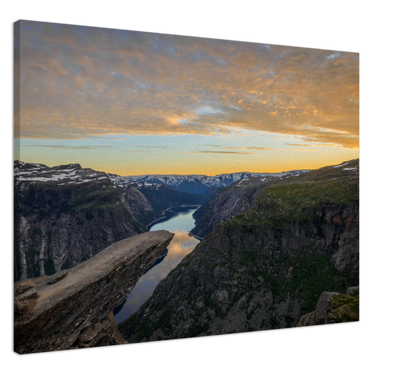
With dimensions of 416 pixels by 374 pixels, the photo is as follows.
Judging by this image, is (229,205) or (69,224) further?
(229,205)

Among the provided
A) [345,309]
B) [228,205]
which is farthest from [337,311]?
[228,205]

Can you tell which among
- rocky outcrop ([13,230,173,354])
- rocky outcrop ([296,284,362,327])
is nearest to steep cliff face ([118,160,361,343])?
rocky outcrop ([296,284,362,327])

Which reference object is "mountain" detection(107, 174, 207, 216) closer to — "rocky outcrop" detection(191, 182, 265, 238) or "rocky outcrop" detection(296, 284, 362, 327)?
"rocky outcrop" detection(191, 182, 265, 238)

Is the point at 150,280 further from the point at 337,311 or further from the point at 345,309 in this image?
the point at 345,309

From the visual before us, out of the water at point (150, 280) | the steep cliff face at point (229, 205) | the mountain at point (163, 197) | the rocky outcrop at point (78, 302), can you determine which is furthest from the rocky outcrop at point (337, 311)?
the mountain at point (163, 197)

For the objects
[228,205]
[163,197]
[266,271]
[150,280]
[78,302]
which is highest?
[78,302]

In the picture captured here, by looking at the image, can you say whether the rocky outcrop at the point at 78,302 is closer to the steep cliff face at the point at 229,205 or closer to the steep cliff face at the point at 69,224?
the steep cliff face at the point at 69,224

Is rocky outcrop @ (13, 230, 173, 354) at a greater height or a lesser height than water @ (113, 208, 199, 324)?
greater
